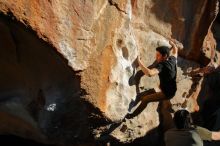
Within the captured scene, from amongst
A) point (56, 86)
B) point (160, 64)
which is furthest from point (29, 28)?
point (160, 64)

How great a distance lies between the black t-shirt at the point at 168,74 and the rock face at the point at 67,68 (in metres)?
0.32

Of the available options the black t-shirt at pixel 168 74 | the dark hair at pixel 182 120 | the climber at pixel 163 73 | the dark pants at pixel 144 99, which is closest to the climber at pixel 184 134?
the dark hair at pixel 182 120

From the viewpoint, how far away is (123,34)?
5.23 m

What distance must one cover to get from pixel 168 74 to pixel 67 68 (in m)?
1.57

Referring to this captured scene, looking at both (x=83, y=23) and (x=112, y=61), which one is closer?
(x=83, y=23)

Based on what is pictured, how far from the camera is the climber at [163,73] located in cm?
564

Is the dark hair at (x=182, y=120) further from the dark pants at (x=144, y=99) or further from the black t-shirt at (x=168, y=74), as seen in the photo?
the dark pants at (x=144, y=99)

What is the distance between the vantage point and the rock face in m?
4.42

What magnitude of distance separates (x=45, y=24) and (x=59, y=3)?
0.26 metres

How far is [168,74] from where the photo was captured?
5742mm

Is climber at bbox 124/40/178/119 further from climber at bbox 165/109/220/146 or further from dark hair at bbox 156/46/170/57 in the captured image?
climber at bbox 165/109/220/146

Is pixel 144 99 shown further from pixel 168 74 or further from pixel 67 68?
pixel 67 68

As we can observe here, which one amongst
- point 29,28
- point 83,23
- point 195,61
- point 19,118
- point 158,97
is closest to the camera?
point 29,28

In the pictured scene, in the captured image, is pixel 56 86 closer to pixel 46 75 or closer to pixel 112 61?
pixel 46 75
